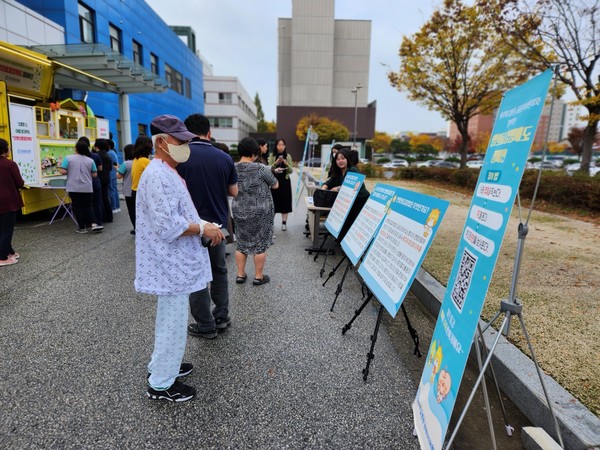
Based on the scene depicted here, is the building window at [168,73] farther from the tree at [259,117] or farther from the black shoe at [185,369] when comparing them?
the tree at [259,117]

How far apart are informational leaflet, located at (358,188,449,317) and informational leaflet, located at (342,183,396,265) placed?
21 cm

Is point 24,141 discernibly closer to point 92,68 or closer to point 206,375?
point 92,68

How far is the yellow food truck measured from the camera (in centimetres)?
699

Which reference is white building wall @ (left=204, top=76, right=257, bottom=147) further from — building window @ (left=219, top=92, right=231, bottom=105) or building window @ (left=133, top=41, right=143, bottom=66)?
building window @ (left=133, top=41, right=143, bottom=66)

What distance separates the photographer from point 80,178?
6875 millimetres

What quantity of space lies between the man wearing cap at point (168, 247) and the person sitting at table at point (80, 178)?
216 inches

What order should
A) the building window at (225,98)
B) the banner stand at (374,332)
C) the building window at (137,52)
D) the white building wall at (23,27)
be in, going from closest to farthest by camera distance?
1. the banner stand at (374,332)
2. the white building wall at (23,27)
3. the building window at (137,52)
4. the building window at (225,98)

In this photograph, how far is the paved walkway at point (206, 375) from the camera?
225cm

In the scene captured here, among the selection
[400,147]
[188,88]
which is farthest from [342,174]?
[400,147]

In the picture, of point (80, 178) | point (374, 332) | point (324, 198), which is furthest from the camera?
point (80, 178)

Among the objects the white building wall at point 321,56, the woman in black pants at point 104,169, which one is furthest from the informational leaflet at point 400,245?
the white building wall at point 321,56

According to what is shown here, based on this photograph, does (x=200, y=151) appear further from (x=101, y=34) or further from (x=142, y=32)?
(x=142, y=32)

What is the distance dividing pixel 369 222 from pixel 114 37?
22.6 m

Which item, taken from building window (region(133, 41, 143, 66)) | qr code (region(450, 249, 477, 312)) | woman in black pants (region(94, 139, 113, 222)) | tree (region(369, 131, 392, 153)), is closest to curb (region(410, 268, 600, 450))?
qr code (region(450, 249, 477, 312))
